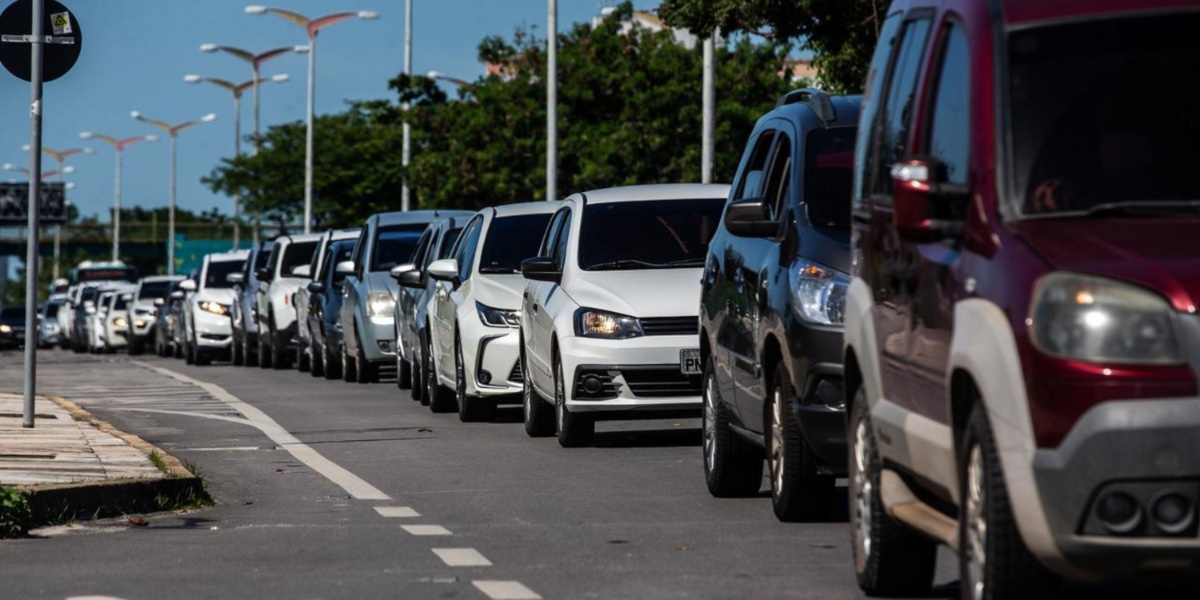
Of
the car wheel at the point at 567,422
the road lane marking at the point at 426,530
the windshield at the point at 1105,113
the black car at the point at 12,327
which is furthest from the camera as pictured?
the black car at the point at 12,327

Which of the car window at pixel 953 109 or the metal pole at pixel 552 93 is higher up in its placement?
the metal pole at pixel 552 93

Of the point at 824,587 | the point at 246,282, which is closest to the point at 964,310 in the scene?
the point at 824,587

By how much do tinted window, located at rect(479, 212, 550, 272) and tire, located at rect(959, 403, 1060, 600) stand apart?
13.3 metres

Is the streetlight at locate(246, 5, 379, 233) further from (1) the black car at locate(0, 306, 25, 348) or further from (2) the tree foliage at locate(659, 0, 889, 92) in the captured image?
(2) the tree foliage at locate(659, 0, 889, 92)

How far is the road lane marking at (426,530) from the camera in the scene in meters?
10.7

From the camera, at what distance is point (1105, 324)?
19.2 ft

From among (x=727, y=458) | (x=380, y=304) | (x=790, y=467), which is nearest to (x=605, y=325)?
(x=727, y=458)

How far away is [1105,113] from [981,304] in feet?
2.47

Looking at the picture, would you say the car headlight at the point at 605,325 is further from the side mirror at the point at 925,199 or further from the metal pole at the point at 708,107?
the metal pole at the point at 708,107

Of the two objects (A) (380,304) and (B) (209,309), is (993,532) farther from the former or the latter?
(B) (209,309)

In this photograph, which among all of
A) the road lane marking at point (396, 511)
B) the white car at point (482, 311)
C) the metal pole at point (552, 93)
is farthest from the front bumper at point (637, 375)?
the metal pole at point (552, 93)

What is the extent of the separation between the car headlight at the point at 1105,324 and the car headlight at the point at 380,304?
69.5ft

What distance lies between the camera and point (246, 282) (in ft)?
125

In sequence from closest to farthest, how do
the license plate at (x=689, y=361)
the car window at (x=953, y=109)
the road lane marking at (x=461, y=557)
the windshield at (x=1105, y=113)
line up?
1. the windshield at (x=1105, y=113)
2. the car window at (x=953, y=109)
3. the road lane marking at (x=461, y=557)
4. the license plate at (x=689, y=361)
